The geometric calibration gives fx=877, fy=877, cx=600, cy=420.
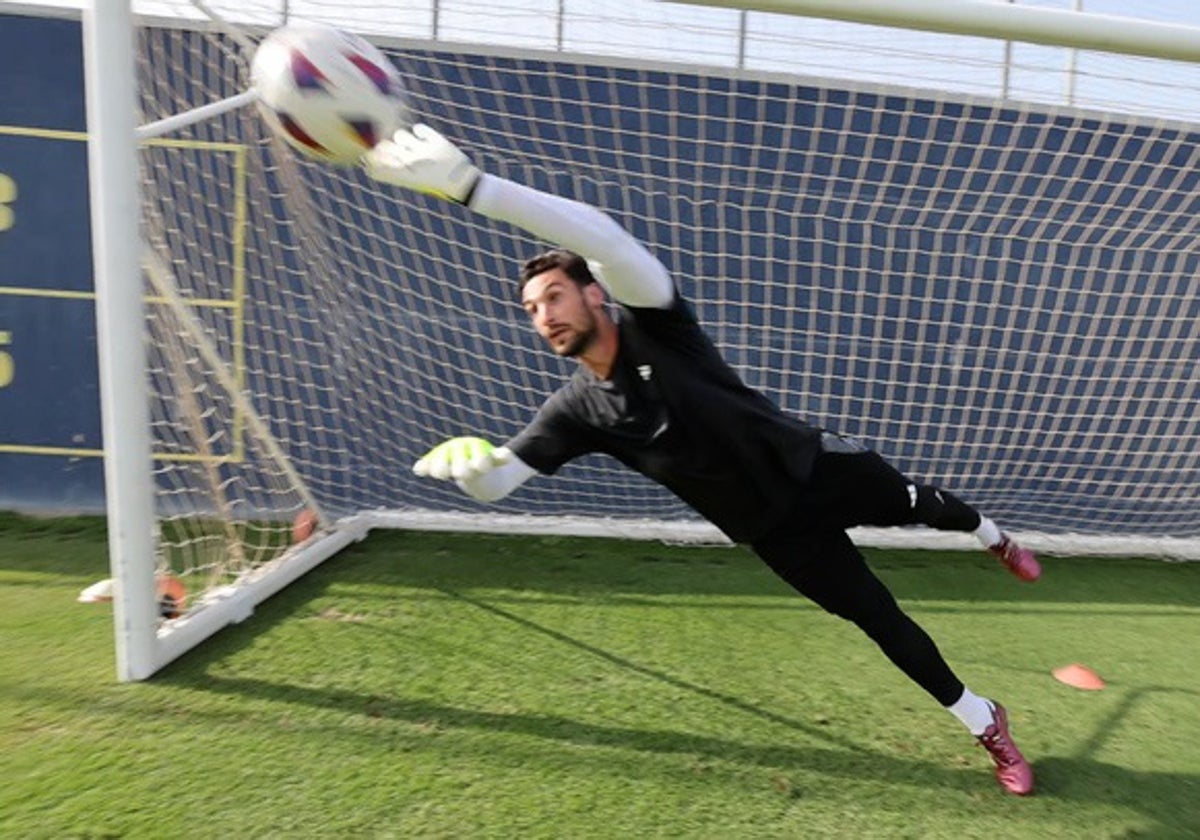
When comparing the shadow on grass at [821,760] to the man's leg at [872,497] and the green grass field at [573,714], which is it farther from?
the man's leg at [872,497]

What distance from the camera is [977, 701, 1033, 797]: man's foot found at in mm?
2387

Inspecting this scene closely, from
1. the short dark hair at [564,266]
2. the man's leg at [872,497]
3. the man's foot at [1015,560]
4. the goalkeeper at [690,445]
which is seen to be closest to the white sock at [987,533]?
the man's foot at [1015,560]

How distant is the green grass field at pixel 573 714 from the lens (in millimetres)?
2172

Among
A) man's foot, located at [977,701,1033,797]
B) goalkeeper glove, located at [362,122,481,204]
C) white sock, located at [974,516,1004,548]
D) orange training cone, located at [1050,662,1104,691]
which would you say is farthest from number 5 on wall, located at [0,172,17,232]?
orange training cone, located at [1050,662,1104,691]

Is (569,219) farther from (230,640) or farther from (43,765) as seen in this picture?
(230,640)

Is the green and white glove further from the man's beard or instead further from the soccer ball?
the soccer ball

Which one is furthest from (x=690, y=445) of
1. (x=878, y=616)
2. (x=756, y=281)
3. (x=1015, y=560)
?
(x=756, y=281)

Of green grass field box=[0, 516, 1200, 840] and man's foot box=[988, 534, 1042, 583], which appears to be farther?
man's foot box=[988, 534, 1042, 583]

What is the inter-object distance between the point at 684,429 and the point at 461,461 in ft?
1.90

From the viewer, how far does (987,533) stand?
9.53 ft

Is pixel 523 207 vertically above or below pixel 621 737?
above

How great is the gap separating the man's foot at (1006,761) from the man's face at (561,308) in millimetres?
1560

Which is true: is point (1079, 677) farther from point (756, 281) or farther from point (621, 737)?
point (756, 281)

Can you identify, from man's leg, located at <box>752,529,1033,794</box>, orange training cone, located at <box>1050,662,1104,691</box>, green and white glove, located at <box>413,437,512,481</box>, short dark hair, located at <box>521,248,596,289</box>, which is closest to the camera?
green and white glove, located at <box>413,437,512,481</box>
